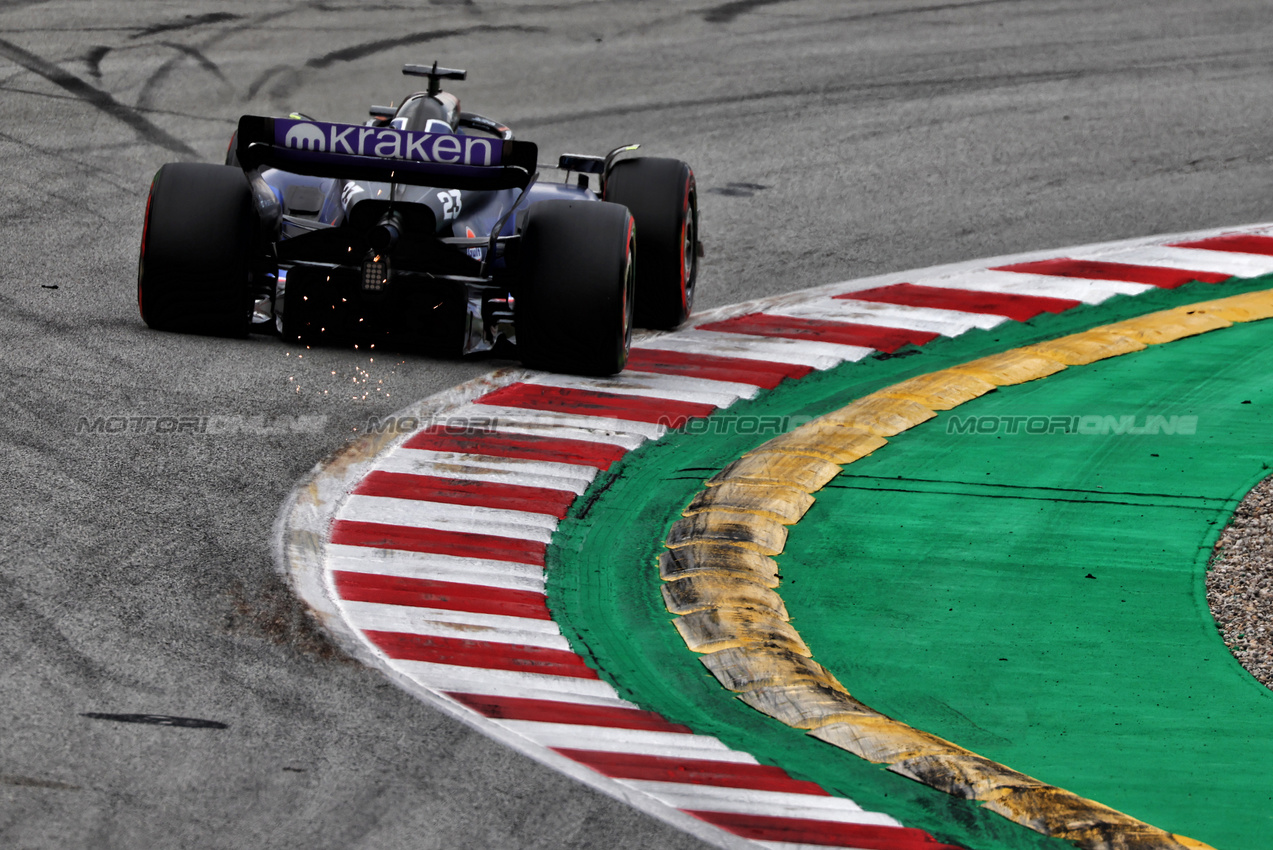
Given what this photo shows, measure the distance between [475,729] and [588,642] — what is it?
862 mm

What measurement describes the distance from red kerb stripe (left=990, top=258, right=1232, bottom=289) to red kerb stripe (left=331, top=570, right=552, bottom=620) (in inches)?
201

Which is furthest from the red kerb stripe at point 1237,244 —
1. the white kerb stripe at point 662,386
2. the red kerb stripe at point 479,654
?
the red kerb stripe at point 479,654

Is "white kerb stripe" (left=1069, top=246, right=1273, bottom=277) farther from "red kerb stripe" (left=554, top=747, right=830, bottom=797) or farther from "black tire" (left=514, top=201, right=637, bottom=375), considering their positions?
"red kerb stripe" (left=554, top=747, right=830, bottom=797)

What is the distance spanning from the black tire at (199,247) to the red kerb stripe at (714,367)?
1944 millimetres

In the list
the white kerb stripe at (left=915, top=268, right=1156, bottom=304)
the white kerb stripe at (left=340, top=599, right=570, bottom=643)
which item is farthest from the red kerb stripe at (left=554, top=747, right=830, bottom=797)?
the white kerb stripe at (left=915, top=268, right=1156, bottom=304)

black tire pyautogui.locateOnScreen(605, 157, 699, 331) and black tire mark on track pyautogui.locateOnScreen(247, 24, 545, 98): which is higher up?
black tire mark on track pyautogui.locateOnScreen(247, 24, 545, 98)

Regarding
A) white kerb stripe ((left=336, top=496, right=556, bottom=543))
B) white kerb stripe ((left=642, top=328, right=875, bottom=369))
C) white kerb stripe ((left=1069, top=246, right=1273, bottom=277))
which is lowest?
white kerb stripe ((left=336, top=496, right=556, bottom=543))

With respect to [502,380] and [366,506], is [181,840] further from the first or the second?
[502,380]

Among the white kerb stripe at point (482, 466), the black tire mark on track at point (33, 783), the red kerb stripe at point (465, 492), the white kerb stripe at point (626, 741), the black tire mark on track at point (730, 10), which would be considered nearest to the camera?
the black tire mark on track at point (33, 783)

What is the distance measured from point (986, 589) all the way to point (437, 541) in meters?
2.04

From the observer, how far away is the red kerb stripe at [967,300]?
8.98 metres

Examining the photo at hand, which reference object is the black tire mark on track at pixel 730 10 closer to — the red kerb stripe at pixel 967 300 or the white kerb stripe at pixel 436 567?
the red kerb stripe at pixel 967 300

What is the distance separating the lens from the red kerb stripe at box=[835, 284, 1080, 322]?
8.98 m

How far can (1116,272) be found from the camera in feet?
31.5
